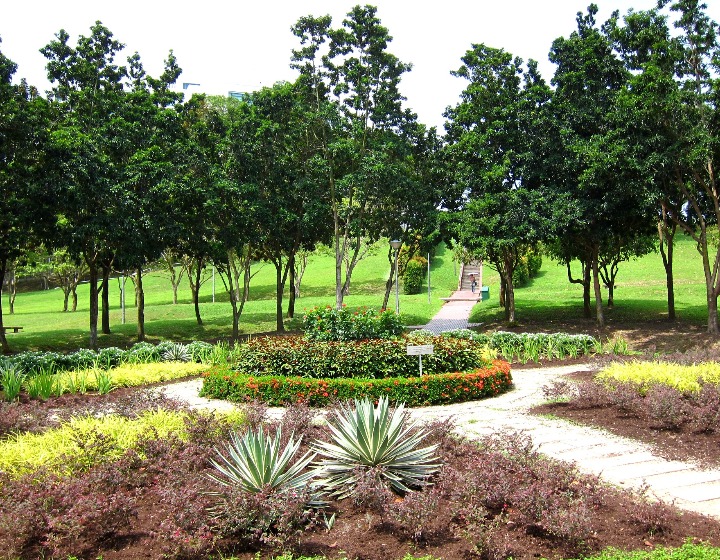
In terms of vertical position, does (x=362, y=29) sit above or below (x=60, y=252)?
above

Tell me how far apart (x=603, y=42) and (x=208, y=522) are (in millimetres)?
18718

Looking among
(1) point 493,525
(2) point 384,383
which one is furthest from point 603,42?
(1) point 493,525

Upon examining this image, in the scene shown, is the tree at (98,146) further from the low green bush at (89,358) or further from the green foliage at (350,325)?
the green foliage at (350,325)

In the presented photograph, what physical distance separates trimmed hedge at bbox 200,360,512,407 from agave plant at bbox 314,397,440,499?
3.99 metres

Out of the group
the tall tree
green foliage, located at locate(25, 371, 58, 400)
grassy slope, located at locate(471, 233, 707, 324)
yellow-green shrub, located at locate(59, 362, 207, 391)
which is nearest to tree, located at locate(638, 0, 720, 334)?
the tall tree

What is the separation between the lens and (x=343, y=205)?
79.3ft

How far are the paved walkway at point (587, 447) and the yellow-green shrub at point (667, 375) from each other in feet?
4.62

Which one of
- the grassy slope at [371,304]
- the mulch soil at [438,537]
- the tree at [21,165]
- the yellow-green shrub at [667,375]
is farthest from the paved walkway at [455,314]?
the mulch soil at [438,537]

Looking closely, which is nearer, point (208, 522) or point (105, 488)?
point (208, 522)

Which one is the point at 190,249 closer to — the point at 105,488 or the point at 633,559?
the point at 105,488

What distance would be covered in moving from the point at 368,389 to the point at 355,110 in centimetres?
1510

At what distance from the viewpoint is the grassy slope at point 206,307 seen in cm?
2328

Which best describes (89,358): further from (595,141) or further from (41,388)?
(595,141)

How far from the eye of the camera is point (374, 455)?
5898 mm
